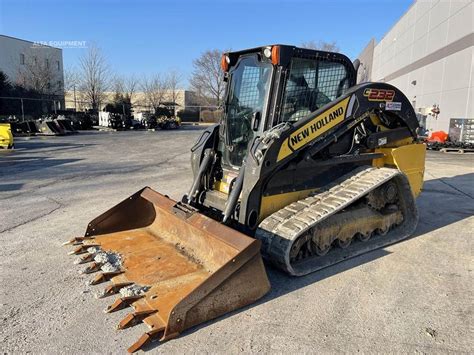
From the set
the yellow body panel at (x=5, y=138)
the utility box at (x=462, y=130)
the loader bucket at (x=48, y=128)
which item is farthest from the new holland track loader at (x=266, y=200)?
the loader bucket at (x=48, y=128)

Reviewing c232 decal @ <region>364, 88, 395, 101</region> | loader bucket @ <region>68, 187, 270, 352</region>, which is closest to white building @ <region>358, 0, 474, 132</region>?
c232 decal @ <region>364, 88, 395, 101</region>

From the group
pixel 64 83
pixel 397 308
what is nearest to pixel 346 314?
pixel 397 308

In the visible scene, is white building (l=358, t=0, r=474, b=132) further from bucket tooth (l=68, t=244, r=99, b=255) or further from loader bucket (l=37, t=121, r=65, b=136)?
loader bucket (l=37, t=121, r=65, b=136)

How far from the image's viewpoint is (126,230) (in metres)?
5.30

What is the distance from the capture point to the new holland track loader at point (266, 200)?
12.1 feet

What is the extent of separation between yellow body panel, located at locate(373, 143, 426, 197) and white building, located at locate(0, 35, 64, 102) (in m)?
35.7

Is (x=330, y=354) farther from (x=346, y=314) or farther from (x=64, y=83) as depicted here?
(x=64, y=83)

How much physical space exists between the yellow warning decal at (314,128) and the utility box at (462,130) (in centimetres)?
1673

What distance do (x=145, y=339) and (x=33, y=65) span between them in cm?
4071

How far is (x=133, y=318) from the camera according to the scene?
3.29 meters

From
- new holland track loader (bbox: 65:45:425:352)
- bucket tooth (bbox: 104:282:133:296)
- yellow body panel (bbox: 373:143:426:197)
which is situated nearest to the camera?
new holland track loader (bbox: 65:45:425:352)

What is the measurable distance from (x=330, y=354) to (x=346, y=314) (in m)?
0.66

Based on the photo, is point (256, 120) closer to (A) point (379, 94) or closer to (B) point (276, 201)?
(B) point (276, 201)

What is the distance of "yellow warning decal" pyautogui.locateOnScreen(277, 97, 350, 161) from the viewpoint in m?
4.47
